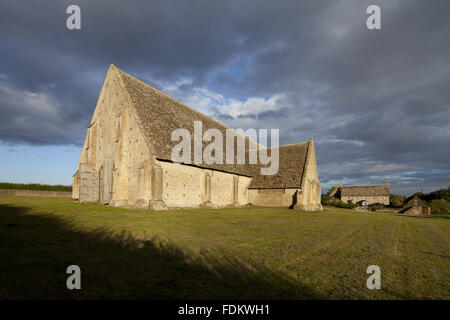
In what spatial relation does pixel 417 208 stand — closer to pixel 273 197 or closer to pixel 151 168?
pixel 273 197

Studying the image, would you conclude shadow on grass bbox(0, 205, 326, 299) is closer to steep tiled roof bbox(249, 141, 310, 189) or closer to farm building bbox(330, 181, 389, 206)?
steep tiled roof bbox(249, 141, 310, 189)

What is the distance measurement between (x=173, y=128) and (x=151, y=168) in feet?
20.9

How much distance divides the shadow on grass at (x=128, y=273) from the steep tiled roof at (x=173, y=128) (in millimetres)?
13510

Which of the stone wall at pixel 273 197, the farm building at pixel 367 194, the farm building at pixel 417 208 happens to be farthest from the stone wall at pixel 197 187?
the farm building at pixel 367 194

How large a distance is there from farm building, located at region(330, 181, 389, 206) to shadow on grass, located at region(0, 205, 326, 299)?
83081 mm

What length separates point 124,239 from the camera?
8.55 metres

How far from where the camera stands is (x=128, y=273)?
5148mm

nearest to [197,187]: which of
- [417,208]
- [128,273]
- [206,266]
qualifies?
[206,266]

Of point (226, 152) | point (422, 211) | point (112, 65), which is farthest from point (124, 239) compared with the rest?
point (422, 211)

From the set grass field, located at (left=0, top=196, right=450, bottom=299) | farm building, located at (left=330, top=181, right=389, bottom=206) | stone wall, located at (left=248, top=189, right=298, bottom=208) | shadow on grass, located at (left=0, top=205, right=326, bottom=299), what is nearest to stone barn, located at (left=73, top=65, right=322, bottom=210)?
stone wall, located at (left=248, top=189, right=298, bottom=208)

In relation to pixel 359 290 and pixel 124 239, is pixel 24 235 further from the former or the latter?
pixel 359 290

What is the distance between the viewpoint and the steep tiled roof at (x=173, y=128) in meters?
A: 21.7
